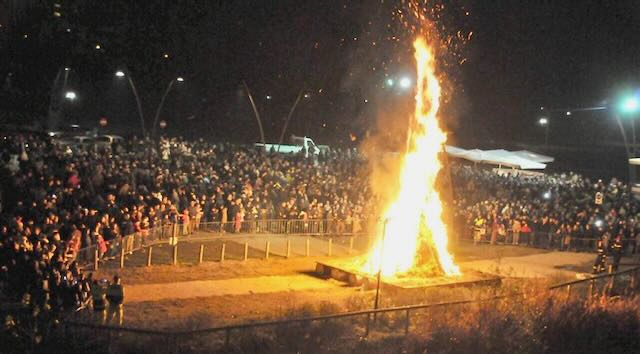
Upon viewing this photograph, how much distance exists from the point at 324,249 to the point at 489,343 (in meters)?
14.1

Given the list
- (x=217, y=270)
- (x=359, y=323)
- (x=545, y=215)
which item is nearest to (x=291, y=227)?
(x=217, y=270)

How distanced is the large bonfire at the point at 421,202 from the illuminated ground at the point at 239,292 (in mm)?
2020

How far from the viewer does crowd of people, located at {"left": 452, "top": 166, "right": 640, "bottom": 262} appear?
30.0 metres

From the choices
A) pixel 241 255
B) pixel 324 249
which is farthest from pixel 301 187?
pixel 241 255

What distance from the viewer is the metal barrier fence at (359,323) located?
951 cm

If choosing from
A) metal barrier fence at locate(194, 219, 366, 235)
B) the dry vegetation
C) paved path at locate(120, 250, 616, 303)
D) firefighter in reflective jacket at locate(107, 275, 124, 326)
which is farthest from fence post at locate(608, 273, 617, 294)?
metal barrier fence at locate(194, 219, 366, 235)

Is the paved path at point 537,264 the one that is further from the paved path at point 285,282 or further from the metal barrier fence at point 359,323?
the metal barrier fence at point 359,323

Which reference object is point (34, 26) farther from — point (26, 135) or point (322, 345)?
point (322, 345)

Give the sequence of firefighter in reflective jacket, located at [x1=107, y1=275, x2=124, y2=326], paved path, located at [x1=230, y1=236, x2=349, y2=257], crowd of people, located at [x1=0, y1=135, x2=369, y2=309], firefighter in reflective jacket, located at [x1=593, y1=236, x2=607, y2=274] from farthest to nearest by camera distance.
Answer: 1. paved path, located at [x1=230, y1=236, x2=349, y2=257]
2. firefighter in reflective jacket, located at [x1=593, y1=236, x2=607, y2=274]
3. crowd of people, located at [x1=0, y1=135, x2=369, y2=309]
4. firefighter in reflective jacket, located at [x1=107, y1=275, x2=124, y2=326]

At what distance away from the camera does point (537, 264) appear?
84.6 feet

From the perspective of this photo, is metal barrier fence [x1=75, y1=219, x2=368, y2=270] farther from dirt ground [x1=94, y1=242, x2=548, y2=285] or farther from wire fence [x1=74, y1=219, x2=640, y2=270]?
dirt ground [x1=94, y1=242, x2=548, y2=285]

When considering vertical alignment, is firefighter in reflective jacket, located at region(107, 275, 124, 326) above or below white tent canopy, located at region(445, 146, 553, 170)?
below

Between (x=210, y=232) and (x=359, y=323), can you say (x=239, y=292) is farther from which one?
(x=210, y=232)

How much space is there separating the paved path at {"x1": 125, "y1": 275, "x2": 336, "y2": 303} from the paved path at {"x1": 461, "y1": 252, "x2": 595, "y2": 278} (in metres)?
6.88
